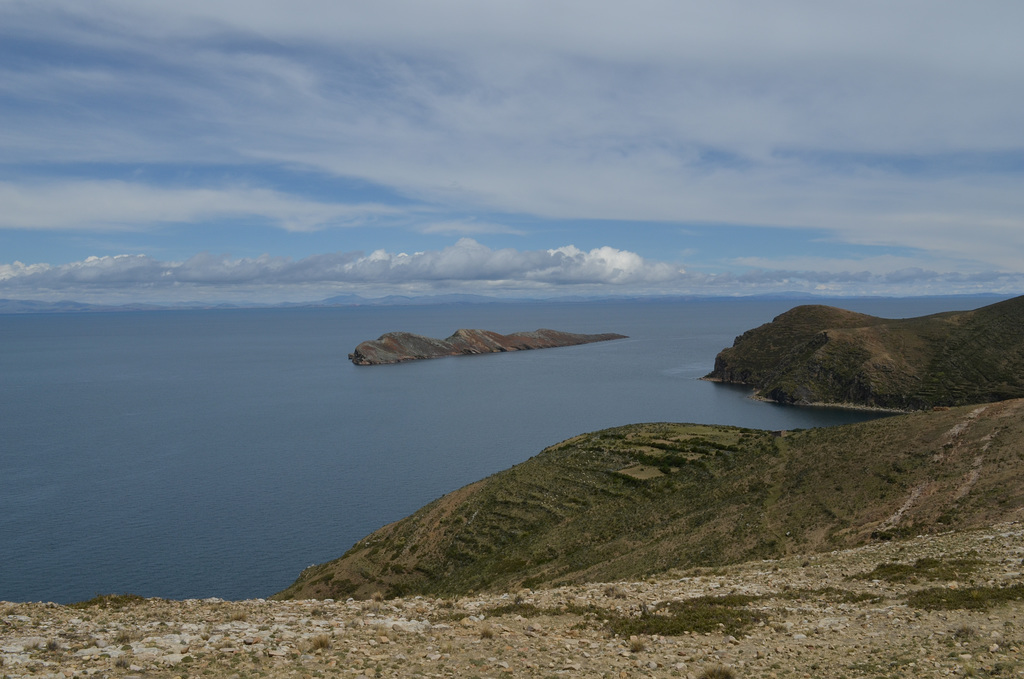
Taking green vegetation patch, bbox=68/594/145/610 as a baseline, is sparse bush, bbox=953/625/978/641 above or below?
above

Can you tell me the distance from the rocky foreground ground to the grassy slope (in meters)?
15.9

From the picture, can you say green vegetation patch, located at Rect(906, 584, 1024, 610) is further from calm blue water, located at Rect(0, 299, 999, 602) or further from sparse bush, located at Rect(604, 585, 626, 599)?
calm blue water, located at Rect(0, 299, 999, 602)

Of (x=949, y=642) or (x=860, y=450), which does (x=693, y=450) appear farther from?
(x=949, y=642)

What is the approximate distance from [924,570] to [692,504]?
102 feet

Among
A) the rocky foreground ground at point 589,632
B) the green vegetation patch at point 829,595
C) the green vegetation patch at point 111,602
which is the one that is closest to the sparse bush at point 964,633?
the rocky foreground ground at point 589,632

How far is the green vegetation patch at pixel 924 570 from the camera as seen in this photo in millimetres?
24062

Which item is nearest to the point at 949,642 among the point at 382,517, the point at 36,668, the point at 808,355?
the point at 36,668

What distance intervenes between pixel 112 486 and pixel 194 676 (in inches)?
3724

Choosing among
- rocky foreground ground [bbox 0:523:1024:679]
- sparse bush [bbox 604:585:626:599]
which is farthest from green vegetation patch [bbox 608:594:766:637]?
sparse bush [bbox 604:585:626:599]

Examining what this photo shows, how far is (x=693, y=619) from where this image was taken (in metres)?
20.8

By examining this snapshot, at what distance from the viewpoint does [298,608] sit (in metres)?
23.2

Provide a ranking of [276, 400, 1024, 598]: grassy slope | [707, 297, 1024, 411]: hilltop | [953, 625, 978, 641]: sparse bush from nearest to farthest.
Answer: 1. [953, 625, 978, 641]: sparse bush
2. [276, 400, 1024, 598]: grassy slope
3. [707, 297, 1024, 411]: hilltop

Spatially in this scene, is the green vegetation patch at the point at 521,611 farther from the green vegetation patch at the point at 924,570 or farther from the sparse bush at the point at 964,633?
the green vegetation patch at the point at 924,570

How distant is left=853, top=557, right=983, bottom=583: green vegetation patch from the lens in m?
24.1
